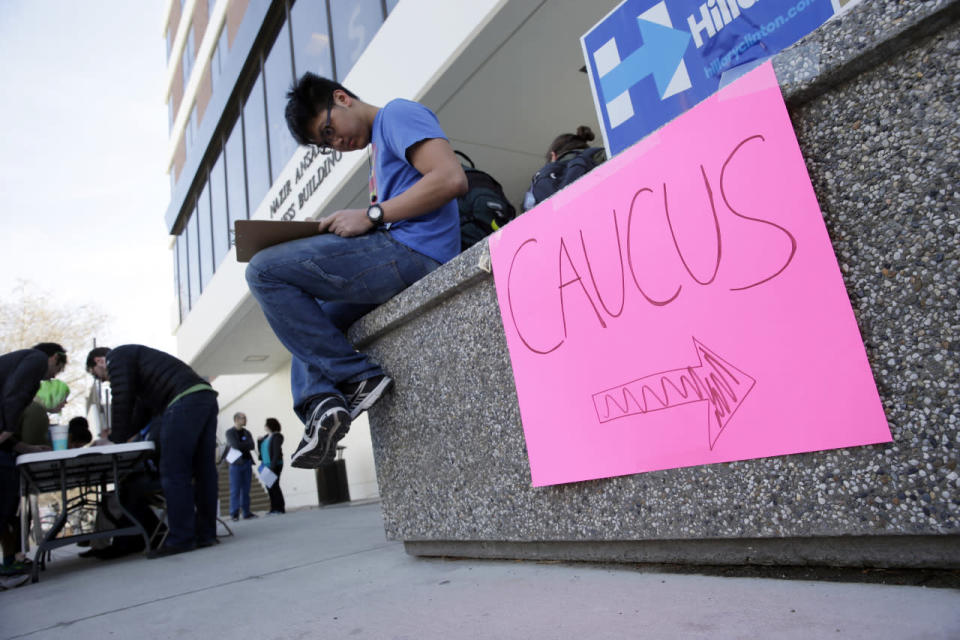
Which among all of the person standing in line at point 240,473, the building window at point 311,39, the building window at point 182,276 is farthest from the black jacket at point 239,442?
the building window at point 182,276

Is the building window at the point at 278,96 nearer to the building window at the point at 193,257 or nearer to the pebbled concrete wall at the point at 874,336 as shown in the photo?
the building window at the point at 193,257

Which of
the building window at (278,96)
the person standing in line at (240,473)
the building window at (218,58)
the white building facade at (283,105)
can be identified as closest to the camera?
the white building facade at (283,105)

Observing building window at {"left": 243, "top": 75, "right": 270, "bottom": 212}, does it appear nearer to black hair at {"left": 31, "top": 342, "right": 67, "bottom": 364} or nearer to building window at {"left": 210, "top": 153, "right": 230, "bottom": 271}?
building window at {"left": 210, "top": 153, "right": 230, "bottom": 271}

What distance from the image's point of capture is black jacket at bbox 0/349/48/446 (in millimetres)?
3125

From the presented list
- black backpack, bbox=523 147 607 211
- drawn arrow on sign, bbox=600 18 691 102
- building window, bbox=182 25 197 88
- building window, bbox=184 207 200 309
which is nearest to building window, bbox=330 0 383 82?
black backpack, bbox=523 147 607 211

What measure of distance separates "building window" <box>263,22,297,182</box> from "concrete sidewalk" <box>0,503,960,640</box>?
6806mm

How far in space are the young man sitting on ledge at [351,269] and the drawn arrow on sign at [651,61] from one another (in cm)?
52

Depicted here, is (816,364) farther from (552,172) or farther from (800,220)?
(552,172)

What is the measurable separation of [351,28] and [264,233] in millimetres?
5383

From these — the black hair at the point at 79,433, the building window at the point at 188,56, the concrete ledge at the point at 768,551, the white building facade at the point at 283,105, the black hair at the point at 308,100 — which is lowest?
the concrete ledge at the point at 768,551

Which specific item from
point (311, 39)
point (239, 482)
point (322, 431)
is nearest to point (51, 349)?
point (322, 431)

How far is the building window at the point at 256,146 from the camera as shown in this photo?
924cm

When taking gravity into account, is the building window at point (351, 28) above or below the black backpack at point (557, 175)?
above

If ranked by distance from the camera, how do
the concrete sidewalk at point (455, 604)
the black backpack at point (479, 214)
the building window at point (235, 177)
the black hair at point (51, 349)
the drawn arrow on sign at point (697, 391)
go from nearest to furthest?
the concrete sidewalk at point (455, 604) → the drawn arrow on sign at point (697, 391) → the black backpack at point (479, 214) → the black hair at point (51, 349) → the building window at point (235, 177)
